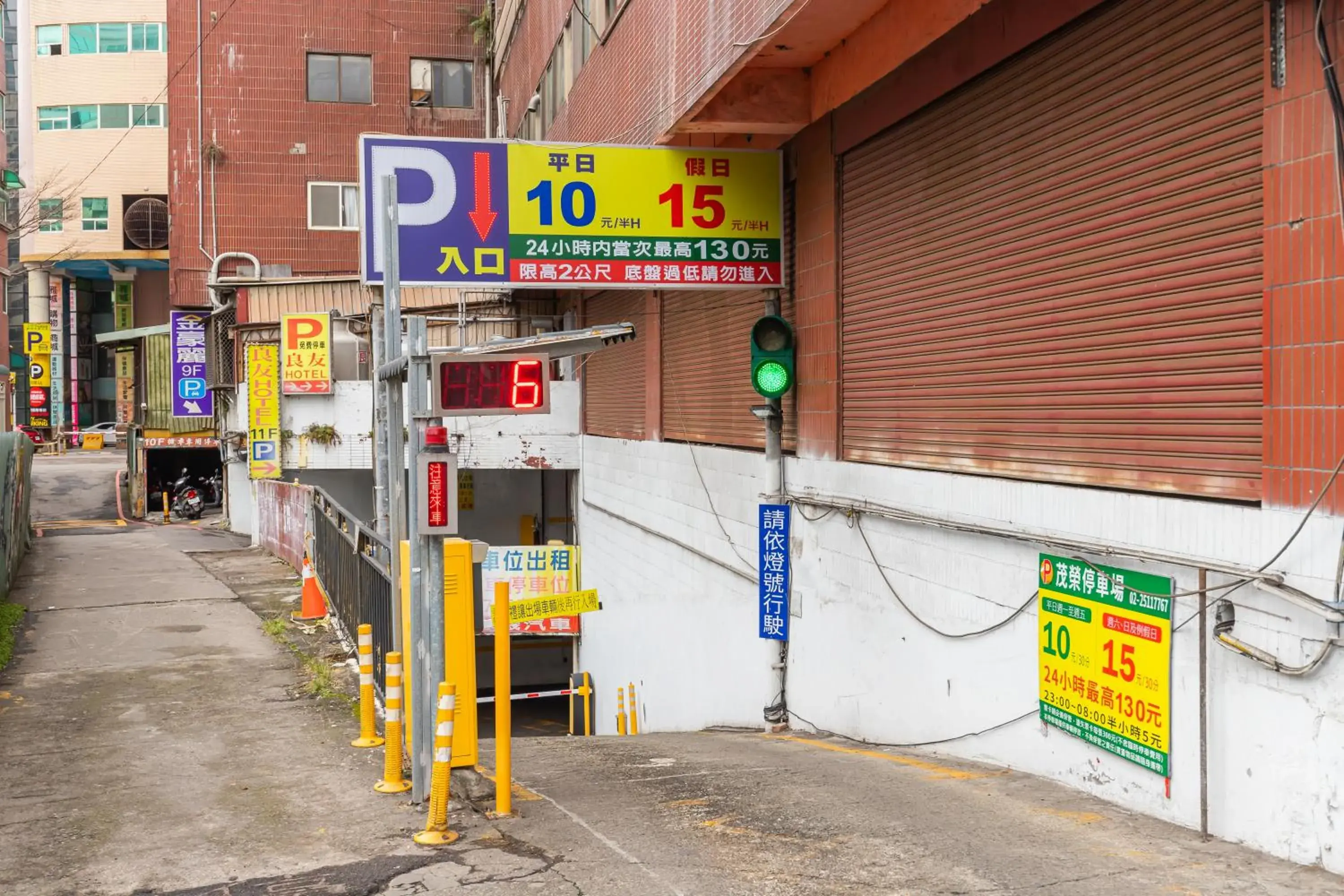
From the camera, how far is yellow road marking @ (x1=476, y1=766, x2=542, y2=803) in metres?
7.26

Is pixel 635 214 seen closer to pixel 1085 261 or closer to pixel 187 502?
pixel 1085 261

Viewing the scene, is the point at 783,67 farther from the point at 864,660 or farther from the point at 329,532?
the point at 329,532

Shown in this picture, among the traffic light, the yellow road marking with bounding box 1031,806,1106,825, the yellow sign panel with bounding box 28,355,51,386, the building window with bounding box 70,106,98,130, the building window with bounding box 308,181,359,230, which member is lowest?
the yellow road marking with bounding box 1031,806,1106,825

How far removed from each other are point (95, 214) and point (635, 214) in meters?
46.9

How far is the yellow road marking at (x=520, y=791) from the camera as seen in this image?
726 cm

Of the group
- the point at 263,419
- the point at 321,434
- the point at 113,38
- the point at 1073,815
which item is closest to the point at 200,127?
the point at 263,419

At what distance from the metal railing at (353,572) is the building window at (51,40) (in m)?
42.3

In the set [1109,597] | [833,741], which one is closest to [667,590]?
[833,741]

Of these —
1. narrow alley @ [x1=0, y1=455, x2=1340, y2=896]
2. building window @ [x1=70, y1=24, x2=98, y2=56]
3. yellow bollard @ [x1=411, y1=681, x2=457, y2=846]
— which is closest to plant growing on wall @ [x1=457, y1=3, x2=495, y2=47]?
narrow alley @ [x1=0, y1=455, x2=1340, y2=896]

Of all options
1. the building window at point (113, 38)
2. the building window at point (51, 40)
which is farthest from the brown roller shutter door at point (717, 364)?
the building window at point (51, 40)

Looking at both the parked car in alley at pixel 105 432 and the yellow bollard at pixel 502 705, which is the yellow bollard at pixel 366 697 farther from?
the parked car in alley at pixel 105 432

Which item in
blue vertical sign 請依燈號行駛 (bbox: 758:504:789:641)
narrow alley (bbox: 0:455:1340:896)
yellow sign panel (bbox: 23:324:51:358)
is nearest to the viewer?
narrow alley (bbox: 0:455:1340:896)

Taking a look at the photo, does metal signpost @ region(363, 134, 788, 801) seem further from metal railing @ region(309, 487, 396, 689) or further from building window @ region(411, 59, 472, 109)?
building window @ region(411, 59, 472, 109)

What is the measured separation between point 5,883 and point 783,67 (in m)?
7.39
